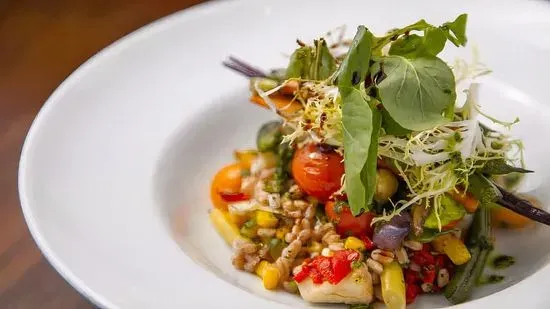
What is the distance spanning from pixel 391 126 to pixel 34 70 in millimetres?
1601

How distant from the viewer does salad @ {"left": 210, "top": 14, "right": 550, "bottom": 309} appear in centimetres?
162

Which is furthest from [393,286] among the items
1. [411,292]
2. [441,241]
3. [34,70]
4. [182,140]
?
[34,70]

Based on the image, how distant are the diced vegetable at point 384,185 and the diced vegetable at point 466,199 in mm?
139

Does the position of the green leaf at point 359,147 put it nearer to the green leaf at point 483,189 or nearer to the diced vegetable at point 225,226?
the green leaf at point 483,189

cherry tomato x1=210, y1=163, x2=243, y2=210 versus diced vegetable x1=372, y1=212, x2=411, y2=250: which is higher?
diced vegetable x1=372, y1=212, x2=411, y2=250

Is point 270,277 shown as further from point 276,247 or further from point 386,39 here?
point 386,39

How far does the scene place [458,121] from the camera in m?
1.79

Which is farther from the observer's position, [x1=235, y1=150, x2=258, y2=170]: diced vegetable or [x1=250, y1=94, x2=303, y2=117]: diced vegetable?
[x1=235, y1=150, x2=258, y2=170]: diced vegetable

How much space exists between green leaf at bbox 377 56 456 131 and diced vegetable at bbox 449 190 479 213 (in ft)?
0.89

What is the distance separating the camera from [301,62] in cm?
Result: 191

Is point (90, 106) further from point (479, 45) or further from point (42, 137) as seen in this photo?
point (479, 45)

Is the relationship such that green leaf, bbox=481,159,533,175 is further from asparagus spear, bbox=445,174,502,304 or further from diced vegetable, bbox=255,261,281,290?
diced vegetable, bbox=255,261,281,290

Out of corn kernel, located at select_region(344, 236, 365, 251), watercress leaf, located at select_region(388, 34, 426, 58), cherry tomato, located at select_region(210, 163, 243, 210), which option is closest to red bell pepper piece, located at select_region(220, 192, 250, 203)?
cherry tomato, located at select_region(210, 163, 243, 210)

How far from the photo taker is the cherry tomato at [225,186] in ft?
6.82
